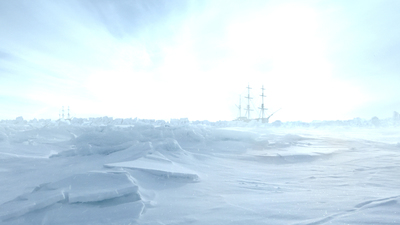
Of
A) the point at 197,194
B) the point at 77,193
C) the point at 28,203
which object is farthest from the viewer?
the point at 197,194

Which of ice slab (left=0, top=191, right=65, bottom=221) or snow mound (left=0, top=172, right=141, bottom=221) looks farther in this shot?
snow mound (left=0, top=172, right=141, bottom=221)

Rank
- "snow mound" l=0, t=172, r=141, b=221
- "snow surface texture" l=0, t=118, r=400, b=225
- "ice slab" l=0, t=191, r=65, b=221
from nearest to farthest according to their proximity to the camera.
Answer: "snow surface texture" l=0, t=118, r=400, b=225
"ice slab" l=0, t=191, r=65, b=221
"snow mound" l=0, t=172, r=141, b=221

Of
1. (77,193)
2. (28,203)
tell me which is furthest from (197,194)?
(28,203)

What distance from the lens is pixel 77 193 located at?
3383 millimetres

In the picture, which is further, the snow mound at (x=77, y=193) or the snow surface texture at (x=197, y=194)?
the snow mound at (x=77, y=193)

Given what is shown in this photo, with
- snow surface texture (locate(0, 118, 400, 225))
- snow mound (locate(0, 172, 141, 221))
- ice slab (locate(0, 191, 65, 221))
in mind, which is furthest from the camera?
snow mound (locate(0, 172, 141, 221))

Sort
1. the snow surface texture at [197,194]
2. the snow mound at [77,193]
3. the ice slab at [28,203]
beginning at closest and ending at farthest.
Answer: the snow surface texture at [197,194] → the ice slab at [28,203] → the snow mound at [77,193]

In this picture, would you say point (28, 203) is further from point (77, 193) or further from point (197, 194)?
point (197, 194)

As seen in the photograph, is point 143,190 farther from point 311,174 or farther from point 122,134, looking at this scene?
point 122,134

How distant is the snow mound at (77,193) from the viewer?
125 inches

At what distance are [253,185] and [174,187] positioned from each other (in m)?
1.50

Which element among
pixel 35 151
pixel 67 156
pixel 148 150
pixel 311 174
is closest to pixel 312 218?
pixel 311 174

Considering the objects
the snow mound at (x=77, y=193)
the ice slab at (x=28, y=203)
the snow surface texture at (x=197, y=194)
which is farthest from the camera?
the snow mound at (x=77, y=193)

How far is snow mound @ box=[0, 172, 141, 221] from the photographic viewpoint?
3168 millimetres
